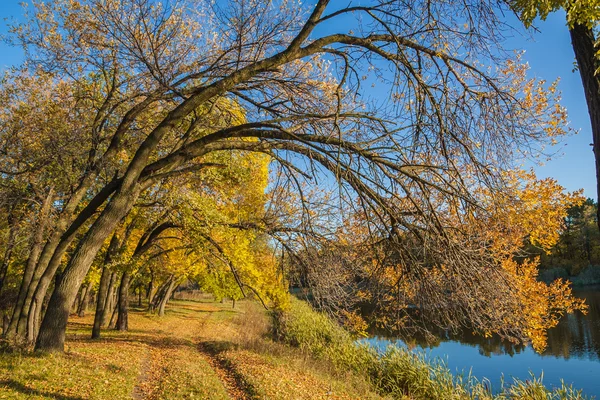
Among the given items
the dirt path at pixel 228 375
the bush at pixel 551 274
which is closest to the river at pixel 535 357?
the dirt path at pixel 228 375

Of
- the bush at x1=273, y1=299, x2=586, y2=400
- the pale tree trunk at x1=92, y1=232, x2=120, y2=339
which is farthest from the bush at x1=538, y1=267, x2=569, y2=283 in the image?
the pale tree trunk at x1=92, y1=232, x2=120, y2=339

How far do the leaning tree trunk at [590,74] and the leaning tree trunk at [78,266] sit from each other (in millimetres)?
7144

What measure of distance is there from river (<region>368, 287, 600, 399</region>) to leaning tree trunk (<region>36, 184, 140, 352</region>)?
918 centimetres

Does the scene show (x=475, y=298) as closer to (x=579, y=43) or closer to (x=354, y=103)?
(x=579, y=43)

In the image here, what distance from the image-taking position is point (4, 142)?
36.4ft

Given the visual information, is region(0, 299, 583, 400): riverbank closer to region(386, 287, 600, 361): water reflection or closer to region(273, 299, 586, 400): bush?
region(273, 299, 586, 400): bush

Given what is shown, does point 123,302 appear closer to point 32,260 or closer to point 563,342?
point 32,260

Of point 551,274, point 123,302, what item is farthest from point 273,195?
point 551,274

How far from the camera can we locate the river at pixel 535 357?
13.9 meters

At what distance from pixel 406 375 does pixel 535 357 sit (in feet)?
34.0

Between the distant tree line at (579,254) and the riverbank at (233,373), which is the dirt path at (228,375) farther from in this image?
the distant tree line at (579,254)

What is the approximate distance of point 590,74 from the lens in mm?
3412

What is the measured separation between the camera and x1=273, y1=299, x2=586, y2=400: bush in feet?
28.9

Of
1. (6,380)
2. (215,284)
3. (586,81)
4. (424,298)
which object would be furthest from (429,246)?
(215,284)
